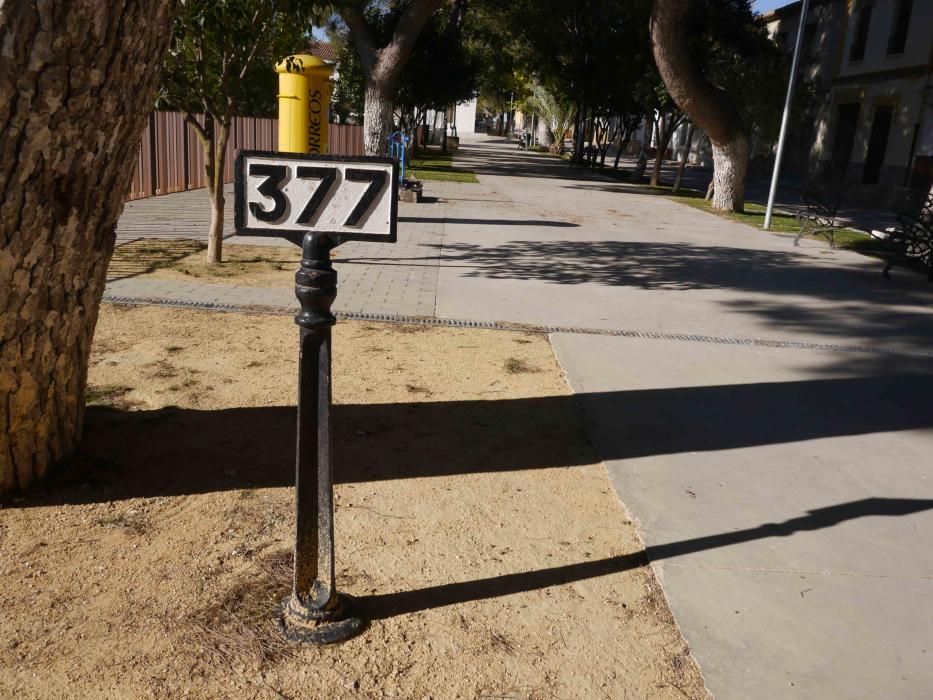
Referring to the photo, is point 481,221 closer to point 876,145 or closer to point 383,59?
point 383,59

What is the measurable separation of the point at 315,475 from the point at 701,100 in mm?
16888

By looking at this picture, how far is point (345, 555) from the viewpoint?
10.4 feet

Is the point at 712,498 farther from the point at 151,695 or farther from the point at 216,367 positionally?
the point at 216,367

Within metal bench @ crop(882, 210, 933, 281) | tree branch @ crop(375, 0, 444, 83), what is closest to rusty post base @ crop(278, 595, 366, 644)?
metal bench @ crop(882, 210, 933, 281)

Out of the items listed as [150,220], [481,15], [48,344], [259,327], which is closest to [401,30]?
[150,220]

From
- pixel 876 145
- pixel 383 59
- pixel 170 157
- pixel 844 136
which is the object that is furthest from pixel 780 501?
pixel 844 136

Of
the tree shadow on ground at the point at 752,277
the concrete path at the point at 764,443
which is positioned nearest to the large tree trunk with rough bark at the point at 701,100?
the tree shadow on ground at the point at 752,277

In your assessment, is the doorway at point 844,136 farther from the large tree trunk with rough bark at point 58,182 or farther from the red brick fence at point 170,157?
the large tree trunk with rough bark at point 58,182

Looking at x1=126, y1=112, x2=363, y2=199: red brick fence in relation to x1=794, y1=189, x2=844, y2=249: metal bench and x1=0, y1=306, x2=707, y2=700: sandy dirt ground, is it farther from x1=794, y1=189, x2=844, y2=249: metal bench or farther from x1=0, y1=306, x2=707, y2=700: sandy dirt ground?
x1=0, y1=306, x2=707, y2=700: sandy dirt ground

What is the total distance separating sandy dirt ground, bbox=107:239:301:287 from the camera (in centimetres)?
809

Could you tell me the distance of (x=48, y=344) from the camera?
10.9 feet

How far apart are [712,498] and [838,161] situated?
30004 millimetres

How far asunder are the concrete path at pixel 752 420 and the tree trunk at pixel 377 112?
4.85 meters

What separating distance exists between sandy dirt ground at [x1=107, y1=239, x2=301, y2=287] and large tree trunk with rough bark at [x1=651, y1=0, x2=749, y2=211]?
9.71 m
